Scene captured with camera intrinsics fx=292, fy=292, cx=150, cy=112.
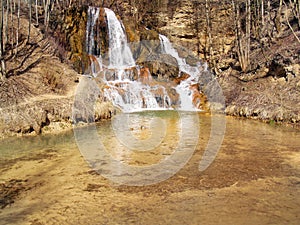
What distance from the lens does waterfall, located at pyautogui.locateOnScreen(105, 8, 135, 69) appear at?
2116 centimetres

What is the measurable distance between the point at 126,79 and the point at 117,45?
141 inches

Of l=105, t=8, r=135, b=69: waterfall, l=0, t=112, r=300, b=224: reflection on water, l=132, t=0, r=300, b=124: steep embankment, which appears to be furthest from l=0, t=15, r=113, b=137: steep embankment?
l=132, t=0, r=300, b=124: steep embankment

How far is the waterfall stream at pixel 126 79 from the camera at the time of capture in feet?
57.9

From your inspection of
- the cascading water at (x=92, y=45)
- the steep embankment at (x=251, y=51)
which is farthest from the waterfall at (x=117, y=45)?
the steep embankment at (x=251, y=51)

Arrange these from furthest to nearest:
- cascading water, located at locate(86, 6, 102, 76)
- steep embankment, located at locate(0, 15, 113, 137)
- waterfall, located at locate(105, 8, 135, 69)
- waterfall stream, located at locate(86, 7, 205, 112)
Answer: waterfall, located at locate(105, 8, 135, 69)
cascading water, located at locate(86, 6, 102, 76)
waterfall stream, located at locate(86, 7, 205, 112)
steep embankment, located at locate(0, 15, 113, 137)

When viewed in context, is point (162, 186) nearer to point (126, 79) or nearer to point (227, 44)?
point (126, 79)

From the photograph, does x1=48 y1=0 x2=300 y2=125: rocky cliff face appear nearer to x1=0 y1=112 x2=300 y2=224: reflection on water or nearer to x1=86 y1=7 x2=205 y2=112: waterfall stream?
x1=86 y1=7 x2=205 y2=112: waterfall stream

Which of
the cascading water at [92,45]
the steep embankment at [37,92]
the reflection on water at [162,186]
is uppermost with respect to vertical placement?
the cascading water at [92,45]

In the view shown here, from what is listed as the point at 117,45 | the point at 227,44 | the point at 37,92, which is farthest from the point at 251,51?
the point at 37,92

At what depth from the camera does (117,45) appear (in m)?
21.6

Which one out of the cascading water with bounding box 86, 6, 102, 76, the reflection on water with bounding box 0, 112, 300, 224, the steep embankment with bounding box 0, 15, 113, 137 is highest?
the cascading water with bounding box 86, 6, 102, 76

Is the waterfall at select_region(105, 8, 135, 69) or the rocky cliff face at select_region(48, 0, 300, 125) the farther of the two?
the waterfall at select_region(105, 8, 135, 69)

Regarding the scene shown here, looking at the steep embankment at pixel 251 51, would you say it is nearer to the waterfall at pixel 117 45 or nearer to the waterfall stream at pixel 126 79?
the waterfall stream at pixel 126 79

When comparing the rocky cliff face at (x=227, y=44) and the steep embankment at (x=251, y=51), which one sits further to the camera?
the rocky cliff face at (x=227, y=44)
